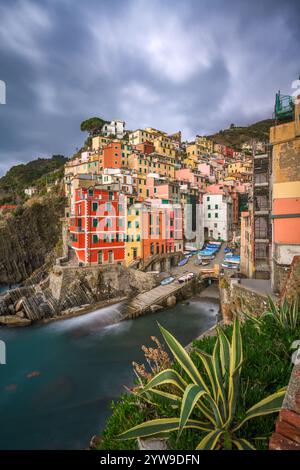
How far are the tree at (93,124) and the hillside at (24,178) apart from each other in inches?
539

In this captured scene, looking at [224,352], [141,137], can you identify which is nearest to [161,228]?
[224,352]

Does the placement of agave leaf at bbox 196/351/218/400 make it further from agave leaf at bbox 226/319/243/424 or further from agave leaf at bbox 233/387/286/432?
agave leaf at bbox 233/387/286/432

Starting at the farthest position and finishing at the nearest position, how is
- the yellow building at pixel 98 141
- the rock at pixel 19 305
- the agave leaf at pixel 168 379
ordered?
the yellow building at pixel 98 141
the rock at pixel 19 305
the agave leaf at pixel 168 379

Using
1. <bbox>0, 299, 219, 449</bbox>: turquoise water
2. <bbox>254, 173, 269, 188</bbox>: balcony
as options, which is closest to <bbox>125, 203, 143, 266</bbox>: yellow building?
<bbox>0, 299, 219, 449</bbox>: turquoise water

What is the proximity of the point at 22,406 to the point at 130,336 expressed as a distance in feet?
29.0

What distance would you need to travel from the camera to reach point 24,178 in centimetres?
7456

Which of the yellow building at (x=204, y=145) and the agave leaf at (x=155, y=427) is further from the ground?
the yellow building at (x=204, y=145)

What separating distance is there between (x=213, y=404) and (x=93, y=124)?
7774cm

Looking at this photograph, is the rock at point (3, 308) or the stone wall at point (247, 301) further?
the rock at point (3, 308)

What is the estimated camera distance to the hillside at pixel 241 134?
106m

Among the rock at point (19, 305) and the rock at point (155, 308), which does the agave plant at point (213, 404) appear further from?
the rock at point (19, 305)

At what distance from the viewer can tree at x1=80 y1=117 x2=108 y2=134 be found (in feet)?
232

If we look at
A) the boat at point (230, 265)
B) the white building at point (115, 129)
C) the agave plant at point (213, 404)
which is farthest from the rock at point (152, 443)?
the white building at point (115, 129)

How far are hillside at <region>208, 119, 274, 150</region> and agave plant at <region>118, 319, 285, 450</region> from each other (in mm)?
108093
